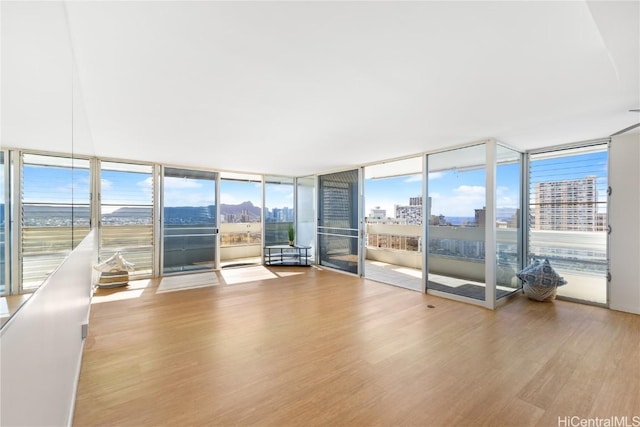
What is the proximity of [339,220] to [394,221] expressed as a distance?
240 cm

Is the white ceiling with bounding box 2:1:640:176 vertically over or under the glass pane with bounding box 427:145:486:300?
over

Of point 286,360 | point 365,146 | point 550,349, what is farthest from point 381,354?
point 365,146

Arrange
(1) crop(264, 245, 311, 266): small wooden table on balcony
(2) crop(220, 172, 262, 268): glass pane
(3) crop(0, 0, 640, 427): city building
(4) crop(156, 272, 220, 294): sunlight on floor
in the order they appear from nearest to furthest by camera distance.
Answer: (3) crop(0, 0, 640, 427): city building < (4) crop(156, 272, 220, 294): sunlight on floor < (2) crop(220, 172, 262, 268): glass pane < (1) crop(264, 245, 311, 266): small wooden table on balcony

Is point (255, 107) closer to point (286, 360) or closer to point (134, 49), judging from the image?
point (134, 49)

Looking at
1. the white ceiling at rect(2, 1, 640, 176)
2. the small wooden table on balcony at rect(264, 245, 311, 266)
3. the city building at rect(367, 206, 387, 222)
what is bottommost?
the small wooden table on balcony at rect(264, 245, 311, 266)

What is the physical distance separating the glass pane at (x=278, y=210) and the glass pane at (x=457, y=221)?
159 inches

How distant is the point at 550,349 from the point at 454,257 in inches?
71.1

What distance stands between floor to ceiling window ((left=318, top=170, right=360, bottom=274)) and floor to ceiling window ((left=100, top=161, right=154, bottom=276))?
3855 mm

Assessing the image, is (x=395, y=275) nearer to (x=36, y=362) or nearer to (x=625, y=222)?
(x=625, y=222)

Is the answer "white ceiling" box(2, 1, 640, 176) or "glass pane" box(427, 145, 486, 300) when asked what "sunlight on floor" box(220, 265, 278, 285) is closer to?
"white ceiling" box(2, 1, 640, 176)

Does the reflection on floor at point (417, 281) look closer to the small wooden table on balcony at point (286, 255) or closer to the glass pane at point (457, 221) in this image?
the glass pane at point (457, 221)

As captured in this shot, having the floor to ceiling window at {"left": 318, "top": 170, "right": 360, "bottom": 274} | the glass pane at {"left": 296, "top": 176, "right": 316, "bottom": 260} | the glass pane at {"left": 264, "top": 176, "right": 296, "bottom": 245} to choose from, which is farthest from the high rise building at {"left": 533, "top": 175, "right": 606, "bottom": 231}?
the glass pane at {"left": 264, "top": 176, "right": 296, "bottom": 245}

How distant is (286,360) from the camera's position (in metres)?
2.50

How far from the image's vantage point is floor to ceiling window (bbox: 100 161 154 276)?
523 centimetres
